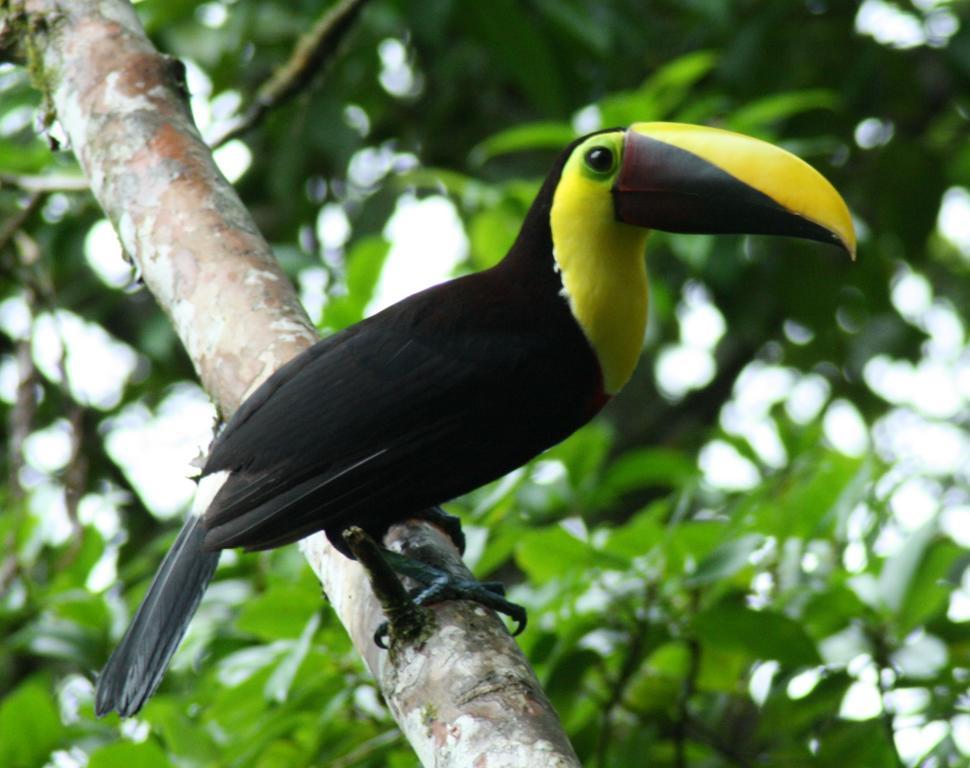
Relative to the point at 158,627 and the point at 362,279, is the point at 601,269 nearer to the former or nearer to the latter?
the point at 362,279

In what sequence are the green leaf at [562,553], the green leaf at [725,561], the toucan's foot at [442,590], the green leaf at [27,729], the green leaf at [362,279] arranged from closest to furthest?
1. the toucan's foot at [442,590]
2. the green leaf at [725,561]
3. the green leaf at [562,553]
4. the green leaf at [27,729]
5. the green leaf at [362,279]

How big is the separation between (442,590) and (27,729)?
3.26 feet

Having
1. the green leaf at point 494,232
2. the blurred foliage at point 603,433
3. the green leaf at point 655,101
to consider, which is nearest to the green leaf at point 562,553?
the blurred foliage at point 603,433

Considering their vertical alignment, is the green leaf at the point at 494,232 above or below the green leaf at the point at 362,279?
below

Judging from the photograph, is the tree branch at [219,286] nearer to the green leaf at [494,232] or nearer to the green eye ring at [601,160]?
the green eye ring at [601,160]

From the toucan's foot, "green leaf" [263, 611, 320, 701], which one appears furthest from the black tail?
the toucan's foot

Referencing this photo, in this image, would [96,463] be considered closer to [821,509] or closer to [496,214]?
[496,214]

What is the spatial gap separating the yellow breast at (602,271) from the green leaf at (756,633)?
433 millimetres

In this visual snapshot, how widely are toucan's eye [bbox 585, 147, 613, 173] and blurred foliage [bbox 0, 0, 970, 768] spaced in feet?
2.14

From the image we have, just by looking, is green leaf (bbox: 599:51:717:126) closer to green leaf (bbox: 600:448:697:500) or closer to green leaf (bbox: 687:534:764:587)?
green leaf (bbox: 600:448:697:500)

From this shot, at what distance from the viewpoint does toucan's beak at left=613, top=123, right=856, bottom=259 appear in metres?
2.36

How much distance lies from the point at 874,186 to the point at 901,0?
626 mm

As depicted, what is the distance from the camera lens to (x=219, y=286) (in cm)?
250

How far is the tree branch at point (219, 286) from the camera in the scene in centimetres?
183
